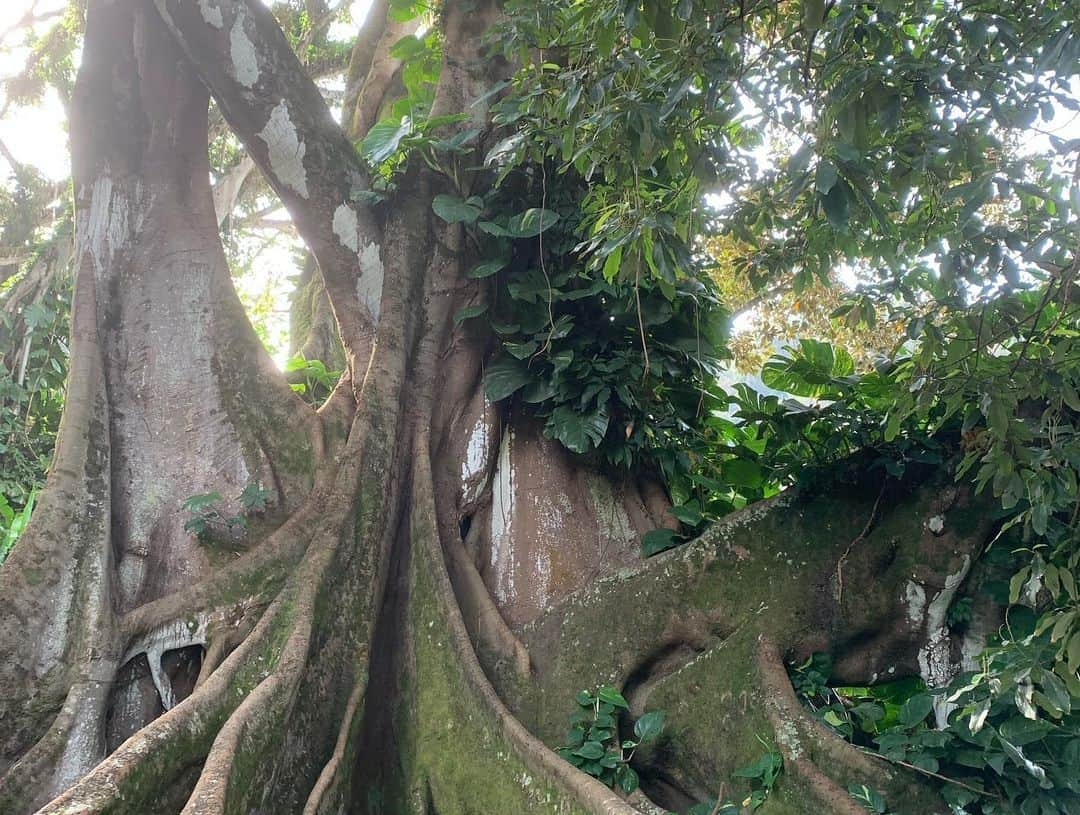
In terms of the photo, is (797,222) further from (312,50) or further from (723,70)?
(312,50)

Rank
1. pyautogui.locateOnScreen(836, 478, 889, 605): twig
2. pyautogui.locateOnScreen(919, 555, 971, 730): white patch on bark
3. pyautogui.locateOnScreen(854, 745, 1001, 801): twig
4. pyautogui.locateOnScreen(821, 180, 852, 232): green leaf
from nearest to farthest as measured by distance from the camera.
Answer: pyautogui.locateOnScreen(821, 180, 852, 232): green leaf → pyautogui.locateOnScreen(854, 745, 1001, 801): twig → pyautogui.locateOnScreen(919, 555, 971, 730): white patch on bark → pyautogui.locateOnScreen(836, 478, 889, 605): twig

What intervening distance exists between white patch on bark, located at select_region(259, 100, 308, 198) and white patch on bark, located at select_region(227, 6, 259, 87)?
185 millimetres

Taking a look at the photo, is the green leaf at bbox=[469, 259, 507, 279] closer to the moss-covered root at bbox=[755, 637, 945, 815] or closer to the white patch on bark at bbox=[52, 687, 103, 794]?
the moss-covered root at bbox=[755, 637, 945, 815]

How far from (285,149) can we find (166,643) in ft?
8.15

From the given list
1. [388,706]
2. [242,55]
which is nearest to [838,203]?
[388,706]

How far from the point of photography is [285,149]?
4.63 meters

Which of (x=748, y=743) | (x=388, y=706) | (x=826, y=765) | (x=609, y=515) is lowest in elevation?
(x=826, y=765)

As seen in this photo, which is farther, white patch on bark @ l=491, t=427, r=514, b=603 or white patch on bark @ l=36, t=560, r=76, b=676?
white patch on bark @ l=491, t=427, r=514, b=603

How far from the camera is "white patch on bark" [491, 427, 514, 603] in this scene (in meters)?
4.34

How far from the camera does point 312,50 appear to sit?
29.6ft

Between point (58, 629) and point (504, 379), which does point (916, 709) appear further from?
point (58, 629)

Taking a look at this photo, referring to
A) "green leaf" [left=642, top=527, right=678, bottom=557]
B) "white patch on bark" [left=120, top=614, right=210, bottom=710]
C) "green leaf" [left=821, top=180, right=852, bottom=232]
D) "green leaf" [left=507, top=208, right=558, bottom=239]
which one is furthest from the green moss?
"green leaf" [left=821, top=180, right=852, bottom=232]

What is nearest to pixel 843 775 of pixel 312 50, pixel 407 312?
pixel 407 312

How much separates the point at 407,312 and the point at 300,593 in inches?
65.6
